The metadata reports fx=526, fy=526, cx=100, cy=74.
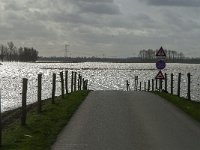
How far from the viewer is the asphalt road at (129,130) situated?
39.4 ft

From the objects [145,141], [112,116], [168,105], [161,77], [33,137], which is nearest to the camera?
[145,141]

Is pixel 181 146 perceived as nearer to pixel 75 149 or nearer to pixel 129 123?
pixel 75 149

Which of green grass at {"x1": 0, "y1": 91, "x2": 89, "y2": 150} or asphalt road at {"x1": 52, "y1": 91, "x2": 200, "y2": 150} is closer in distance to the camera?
asphalt road at {"x1": 52, "y1": 91, "x2": 200, "y2": 150}

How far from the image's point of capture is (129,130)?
14.5 m

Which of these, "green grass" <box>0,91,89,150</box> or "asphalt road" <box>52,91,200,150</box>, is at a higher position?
"asphalt road" <box>52,91,200,150</box>

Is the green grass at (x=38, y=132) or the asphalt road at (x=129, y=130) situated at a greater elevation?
the asphalt road at (x=129, y=130)

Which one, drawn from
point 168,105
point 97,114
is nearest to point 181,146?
point 97,114

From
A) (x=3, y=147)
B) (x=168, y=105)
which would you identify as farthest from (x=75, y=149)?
(x=168, y=105)

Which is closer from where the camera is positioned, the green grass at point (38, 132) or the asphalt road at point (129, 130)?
the asphalt road at point (129, 130)

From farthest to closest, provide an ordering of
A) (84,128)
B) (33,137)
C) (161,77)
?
(161,77) → (84,128) → (33,137)

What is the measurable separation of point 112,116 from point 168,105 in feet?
17.9

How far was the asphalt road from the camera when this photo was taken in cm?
1202

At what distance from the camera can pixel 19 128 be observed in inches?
611

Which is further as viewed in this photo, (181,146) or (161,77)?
(161,77)
